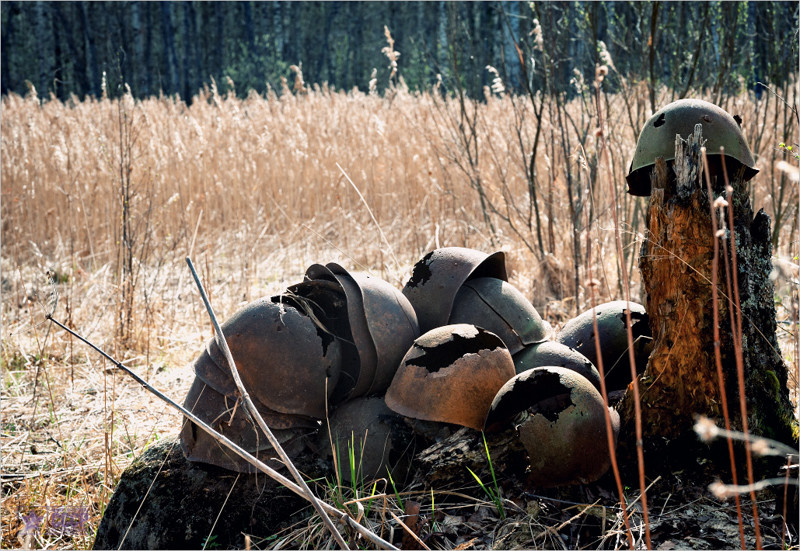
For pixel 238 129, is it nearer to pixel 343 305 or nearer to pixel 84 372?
pixel 84 372

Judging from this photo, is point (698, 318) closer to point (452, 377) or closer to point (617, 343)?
point (617, 343)

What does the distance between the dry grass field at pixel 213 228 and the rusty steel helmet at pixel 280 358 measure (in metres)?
0.82

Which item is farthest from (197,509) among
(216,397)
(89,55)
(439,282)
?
(89,55)

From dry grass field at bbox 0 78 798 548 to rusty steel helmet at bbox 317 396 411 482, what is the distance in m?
1.07

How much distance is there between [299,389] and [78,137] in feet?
25.2

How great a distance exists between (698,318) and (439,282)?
109 centimetres

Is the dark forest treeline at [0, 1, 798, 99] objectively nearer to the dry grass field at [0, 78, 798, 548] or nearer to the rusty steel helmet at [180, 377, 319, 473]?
the dry grass field at [0, 78, 798, 548]

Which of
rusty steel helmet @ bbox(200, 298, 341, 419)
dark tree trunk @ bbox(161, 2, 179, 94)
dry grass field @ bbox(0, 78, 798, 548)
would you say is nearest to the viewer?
rusty steel helmet @ bbox(200, 298, 341, 419)

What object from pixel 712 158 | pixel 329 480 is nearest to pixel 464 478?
pixel 329 480

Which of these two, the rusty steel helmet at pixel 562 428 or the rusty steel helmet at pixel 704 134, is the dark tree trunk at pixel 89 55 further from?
the rusty steel helmet at pixel 562 428

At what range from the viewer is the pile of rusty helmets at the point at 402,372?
237cm

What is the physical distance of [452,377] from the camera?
251 centimetres

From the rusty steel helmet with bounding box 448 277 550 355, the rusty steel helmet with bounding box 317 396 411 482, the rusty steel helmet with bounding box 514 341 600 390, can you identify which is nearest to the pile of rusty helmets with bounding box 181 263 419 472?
the rusty steel helmet with bounding box 317 396 411 482

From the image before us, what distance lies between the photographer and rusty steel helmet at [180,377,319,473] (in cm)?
263
